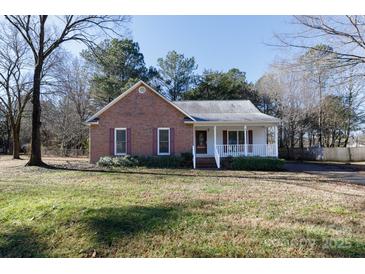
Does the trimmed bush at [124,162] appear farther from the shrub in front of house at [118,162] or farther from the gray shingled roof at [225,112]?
Answer: the gray shingled roof at [225,112]

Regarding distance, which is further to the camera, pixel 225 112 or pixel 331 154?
pixel 331 154

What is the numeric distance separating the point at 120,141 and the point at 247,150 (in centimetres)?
839

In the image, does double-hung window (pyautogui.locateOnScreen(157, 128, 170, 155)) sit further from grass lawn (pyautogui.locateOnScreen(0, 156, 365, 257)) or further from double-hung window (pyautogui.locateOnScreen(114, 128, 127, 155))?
grass lawn (pyautogui.locateOnScreen(0, 156, 365, 257))

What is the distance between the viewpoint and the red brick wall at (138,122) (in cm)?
1722

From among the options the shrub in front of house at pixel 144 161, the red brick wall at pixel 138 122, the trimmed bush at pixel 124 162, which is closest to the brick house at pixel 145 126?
the red brick wall at pixel 138 122

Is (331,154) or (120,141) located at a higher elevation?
(120,141)

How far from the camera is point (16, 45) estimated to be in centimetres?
2508

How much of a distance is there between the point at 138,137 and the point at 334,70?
37.4ft

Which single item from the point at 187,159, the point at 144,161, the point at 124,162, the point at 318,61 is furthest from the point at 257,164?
the point at 124,162

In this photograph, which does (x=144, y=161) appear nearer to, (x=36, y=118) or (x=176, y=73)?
(x=36, y=118)

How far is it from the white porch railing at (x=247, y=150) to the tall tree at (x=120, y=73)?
18.3 metres

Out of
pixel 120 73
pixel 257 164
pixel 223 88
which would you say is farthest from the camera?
pixel 120 73

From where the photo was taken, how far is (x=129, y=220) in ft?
17.4
